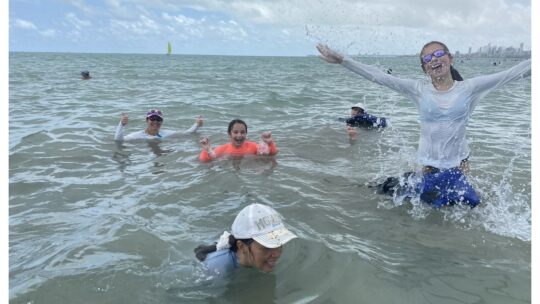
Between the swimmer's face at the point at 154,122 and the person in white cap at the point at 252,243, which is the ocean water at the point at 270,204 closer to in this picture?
the person in white cap at the point at 252,243

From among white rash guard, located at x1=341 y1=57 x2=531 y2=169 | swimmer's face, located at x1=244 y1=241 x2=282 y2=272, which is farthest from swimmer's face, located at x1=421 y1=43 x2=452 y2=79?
swimmer's face, located at x1=244 y1=241 x2=282 y2=272

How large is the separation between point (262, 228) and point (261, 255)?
241 mm

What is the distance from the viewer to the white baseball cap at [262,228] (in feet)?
12.3

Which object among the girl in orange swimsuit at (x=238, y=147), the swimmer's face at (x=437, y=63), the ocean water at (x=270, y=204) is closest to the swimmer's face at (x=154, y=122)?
the ocean water at (x=270, y=204)

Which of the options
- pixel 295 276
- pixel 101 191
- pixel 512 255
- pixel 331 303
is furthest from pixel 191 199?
pixel 512 255

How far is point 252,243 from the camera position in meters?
3.88

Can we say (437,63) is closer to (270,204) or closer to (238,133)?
(270,204)

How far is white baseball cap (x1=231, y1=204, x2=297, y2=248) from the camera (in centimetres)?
375

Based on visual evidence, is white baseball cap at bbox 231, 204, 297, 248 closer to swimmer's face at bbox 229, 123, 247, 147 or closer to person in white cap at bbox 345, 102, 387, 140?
swimmer's face at bbox 229, 123, 247, 147

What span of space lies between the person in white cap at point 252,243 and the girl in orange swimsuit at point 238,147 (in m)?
4.74

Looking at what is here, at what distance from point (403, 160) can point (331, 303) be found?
242 inches

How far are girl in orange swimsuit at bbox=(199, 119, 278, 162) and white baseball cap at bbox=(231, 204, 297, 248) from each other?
4872 millimetres

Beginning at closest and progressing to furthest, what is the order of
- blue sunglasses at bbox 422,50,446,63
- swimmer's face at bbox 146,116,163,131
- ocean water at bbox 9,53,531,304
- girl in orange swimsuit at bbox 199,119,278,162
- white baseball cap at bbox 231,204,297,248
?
1. white baseball cap at bbox 231,204,297,248
2. ocean water at bbox 9,53,531,304
3. blue sunglasses at bbox 422,50,446,63
4. girl in orange swimsuit at bbox 199,119,278,162
5. swimmer's face at bbox 146,116,163,131

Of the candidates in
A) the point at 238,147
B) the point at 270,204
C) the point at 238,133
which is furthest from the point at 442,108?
the point at 238,147
